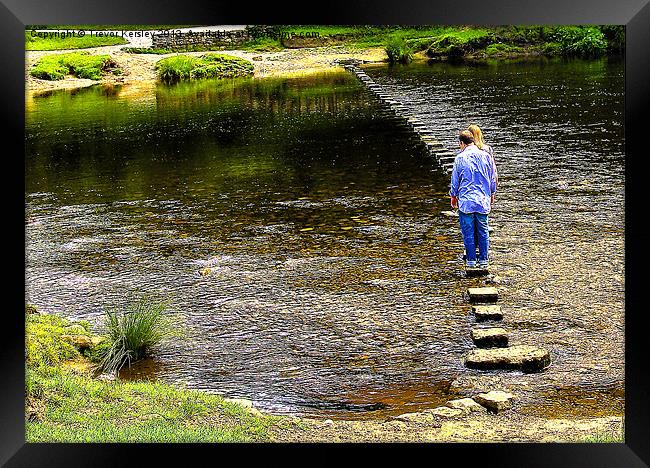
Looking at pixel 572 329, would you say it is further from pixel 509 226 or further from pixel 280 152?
pixel 280 152

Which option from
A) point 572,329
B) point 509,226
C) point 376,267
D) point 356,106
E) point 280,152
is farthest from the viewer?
point 356,106

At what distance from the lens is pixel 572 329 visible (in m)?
9.10

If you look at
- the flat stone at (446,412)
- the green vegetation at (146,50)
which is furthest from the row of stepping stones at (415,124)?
the flat stone at (446,412)

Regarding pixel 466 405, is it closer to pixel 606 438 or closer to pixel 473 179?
pixel 606 438

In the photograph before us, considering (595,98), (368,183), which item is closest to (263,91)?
(595,98)

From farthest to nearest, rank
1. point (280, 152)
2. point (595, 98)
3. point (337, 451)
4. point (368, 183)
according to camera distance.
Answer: point (595, 98), point (280, 152), point (368, 183), point (337, 451)

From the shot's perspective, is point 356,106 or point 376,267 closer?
point 376,267

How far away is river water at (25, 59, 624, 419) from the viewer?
8.56 metres

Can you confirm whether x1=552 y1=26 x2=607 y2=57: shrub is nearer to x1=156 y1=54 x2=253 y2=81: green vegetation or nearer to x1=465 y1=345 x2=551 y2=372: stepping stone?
x1=156 y1=54 x2=253 y2=81: green vegetation

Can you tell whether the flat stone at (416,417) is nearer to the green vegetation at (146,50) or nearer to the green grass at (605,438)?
the green grass at (605,438)

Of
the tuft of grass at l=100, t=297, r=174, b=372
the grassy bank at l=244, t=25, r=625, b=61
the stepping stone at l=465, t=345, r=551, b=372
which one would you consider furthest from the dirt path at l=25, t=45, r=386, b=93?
the stepping stone at l=465, t=345, r=551, b=372

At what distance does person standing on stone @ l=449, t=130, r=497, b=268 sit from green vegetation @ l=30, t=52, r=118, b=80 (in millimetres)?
23972

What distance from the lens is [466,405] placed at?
775cm

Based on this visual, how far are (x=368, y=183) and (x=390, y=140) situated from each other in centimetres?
394
